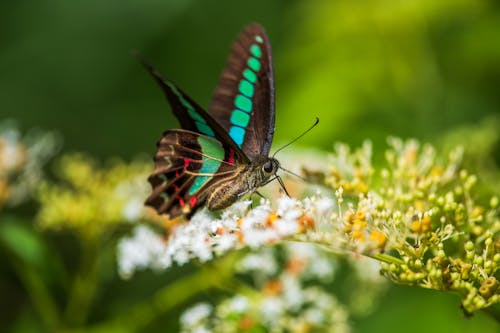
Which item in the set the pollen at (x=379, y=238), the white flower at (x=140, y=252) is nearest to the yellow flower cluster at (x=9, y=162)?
the white flower at (x=140, y=252)

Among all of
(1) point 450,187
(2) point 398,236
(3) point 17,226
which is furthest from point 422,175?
(3) point 17,226

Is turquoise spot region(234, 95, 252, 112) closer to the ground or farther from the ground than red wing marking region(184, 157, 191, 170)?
farther from the ground

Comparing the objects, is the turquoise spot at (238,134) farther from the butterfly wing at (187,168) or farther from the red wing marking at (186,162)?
the red wing marking at (186,162)

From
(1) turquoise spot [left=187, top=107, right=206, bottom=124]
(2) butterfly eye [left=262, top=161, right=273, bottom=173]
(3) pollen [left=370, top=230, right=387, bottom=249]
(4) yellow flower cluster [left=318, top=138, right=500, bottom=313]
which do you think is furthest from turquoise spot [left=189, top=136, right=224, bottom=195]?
(3) pollen [left=370, top=230, right=387, bottom=249]

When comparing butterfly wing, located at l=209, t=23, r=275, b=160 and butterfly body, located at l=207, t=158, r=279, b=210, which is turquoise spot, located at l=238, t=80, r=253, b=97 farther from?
butterfly body, located at l=207, t=158, r=279, b=210

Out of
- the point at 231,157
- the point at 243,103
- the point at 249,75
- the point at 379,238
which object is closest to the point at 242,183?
the point at 231,157
